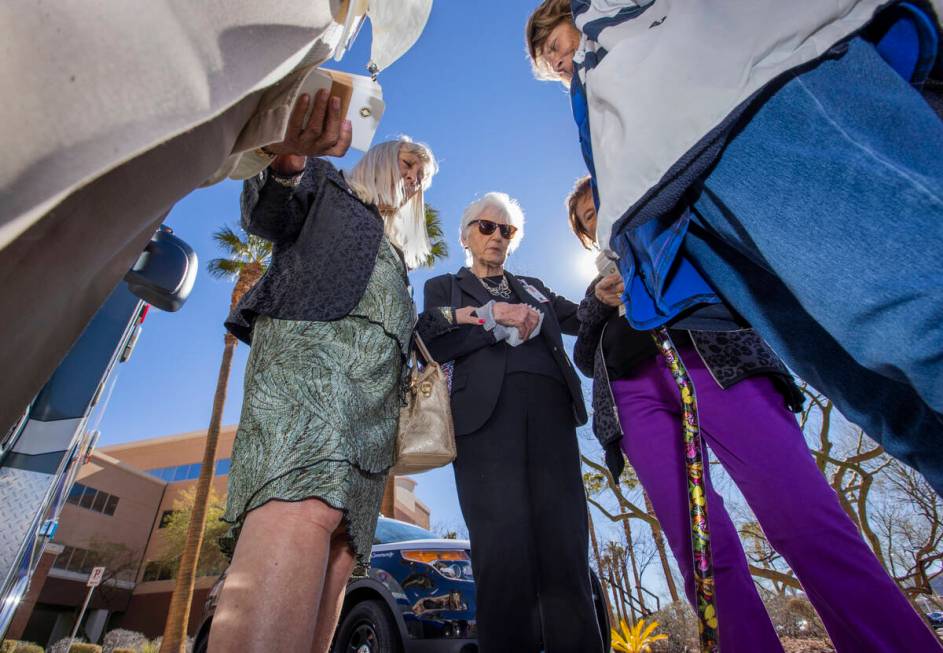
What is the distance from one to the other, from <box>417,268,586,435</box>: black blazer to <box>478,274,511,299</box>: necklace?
0.04m

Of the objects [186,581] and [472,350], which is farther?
[186,581]

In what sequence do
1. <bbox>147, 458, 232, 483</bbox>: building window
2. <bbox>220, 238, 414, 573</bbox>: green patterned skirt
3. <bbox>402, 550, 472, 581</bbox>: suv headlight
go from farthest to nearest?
1. <bbox>147, 458, 232, 483</bbox>: building window
2. <bbox>402, 550, 472, 581</bbox>: suv headlight
3. <bbox>220, 238, 414, 573</bbox>: green patterned skirt

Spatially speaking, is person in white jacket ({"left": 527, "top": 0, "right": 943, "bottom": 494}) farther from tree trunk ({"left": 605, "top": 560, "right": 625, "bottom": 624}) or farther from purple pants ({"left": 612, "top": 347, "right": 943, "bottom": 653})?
tree trunk ({"left": 605, "top": 560, "right": 625, "bottom": 624})

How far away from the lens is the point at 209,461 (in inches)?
524

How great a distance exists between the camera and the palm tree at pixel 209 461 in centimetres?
1202

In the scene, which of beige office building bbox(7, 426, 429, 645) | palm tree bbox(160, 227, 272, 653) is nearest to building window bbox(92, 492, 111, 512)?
beige office building bbox(7, 426, 429, 645)

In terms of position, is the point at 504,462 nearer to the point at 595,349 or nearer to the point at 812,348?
the point at 595,349

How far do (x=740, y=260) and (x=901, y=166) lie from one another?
1.45ft

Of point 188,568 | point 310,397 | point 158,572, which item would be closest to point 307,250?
point 310,397


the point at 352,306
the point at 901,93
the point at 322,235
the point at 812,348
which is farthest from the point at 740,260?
the point at 322,235

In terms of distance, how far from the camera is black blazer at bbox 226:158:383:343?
1545 millimetres

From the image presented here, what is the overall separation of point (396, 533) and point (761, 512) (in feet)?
11.1

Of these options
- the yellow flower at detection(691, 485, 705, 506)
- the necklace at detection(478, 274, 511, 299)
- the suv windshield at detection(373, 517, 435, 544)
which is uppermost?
the necklace at detection(478, 274, 511, 299)

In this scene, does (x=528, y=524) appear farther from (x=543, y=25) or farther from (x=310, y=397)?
(x=543, y=25)
